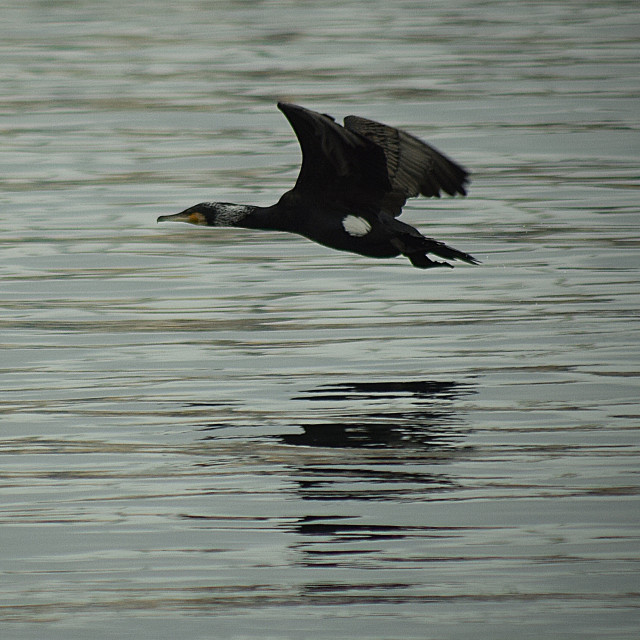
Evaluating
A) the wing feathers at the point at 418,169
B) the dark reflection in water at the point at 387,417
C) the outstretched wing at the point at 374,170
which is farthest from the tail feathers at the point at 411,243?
the dark reflection in water at the point at 387,417

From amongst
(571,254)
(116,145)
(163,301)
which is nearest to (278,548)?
(163,301)

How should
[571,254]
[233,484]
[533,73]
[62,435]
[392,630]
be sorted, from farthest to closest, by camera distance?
[533,73] → [571,254] → [62,435] → [233,484] → [392,630]

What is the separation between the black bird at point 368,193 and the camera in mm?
8609

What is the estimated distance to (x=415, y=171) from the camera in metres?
9.03

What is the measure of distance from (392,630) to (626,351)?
11.8 feet

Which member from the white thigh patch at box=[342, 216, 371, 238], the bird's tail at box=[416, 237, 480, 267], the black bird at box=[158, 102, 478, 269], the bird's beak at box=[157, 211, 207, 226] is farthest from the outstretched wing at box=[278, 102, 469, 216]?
the bird's beak at box=[157, 211, 207, 226]

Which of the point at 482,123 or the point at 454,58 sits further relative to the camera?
the point at 454,58

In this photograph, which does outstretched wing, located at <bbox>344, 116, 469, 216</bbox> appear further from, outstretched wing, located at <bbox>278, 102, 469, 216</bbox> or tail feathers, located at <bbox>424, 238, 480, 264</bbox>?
tail feathers, located at <bbox>424, 238, 480, 264</bbox>

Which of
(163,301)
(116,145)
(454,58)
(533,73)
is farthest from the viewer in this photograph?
(454,58)

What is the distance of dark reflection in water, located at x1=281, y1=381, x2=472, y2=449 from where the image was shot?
6.92 metres

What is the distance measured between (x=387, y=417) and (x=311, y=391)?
2.03 ft

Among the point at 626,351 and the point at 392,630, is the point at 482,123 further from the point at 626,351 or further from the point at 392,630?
the point at 392,630

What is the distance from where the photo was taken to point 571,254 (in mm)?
10789

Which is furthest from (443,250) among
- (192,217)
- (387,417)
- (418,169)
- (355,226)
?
(192,217)
